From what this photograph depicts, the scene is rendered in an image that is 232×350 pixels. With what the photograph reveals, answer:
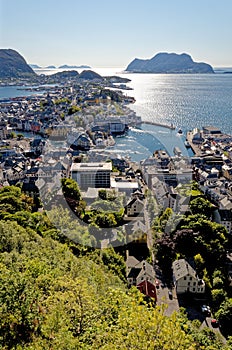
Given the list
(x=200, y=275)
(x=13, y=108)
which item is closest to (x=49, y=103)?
(x=13, y=108)

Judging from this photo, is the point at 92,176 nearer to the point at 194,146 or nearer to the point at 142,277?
the point at 142,277

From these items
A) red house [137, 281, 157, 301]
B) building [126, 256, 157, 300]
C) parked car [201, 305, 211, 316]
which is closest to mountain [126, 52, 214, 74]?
building [126, 256, 157, 300]

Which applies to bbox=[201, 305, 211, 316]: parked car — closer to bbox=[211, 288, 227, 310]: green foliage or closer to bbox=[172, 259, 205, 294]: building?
bbox=[211, 288, 227, 310]: green foliage

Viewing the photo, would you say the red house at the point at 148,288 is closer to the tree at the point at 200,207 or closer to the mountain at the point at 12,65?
the tree at the point at 200,207

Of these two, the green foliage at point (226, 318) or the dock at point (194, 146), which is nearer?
the green foliage at point (226, 318)

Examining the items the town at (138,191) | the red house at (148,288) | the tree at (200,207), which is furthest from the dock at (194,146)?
the red house at (148,288)
